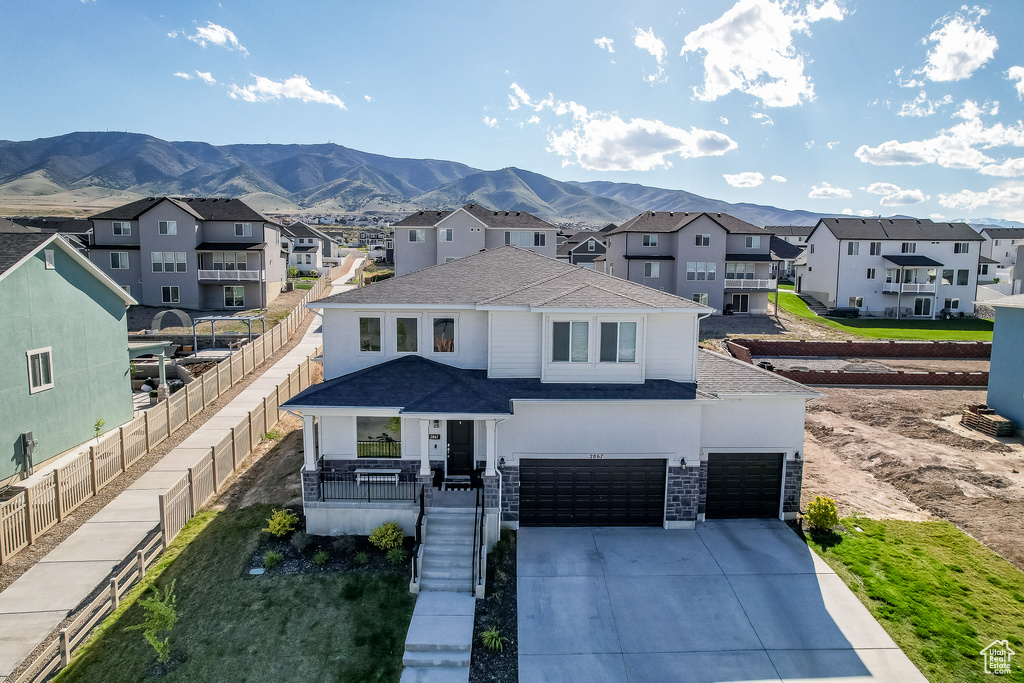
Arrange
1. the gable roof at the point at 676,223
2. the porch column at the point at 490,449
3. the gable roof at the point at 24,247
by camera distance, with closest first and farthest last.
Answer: the porch column at the point at 490,449 → the gable roof at the point at 24,247 → the gable roof at the point at 676,223

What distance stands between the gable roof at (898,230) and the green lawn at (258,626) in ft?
194

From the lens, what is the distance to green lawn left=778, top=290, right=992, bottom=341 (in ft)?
158

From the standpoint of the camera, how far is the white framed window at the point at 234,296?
51.4 metres

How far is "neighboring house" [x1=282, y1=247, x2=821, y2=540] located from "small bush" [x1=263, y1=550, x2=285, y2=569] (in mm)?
1190

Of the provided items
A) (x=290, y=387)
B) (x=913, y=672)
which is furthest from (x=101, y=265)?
(x=913, y=672)

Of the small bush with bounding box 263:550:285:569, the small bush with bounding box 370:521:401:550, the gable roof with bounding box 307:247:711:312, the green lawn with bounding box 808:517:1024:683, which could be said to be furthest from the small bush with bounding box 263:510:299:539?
the green lawn with bounding box 808:517:1024:683

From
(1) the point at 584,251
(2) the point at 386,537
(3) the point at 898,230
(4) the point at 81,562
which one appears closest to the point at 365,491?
(2) the point at 386,537

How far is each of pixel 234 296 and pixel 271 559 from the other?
4339 cm

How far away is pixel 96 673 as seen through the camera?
1088cm

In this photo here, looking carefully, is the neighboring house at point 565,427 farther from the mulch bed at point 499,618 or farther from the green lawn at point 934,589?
the green lawn at point 934,589

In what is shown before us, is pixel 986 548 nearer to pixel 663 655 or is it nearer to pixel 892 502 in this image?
pixel 892 502

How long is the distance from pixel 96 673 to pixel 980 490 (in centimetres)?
2479

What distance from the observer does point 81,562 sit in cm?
1381

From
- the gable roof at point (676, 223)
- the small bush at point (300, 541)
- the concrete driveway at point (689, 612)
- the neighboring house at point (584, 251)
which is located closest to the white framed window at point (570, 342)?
the concrete driveway at point (689, 612)
